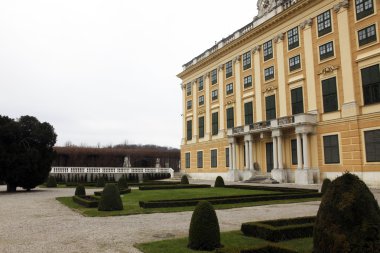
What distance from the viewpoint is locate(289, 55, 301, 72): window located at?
3462cm

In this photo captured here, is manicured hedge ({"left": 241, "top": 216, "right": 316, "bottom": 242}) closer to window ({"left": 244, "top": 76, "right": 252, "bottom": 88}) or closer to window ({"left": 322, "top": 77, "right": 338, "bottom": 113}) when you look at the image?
window ({"left": 322, "top": 77, "right": 338, "bottom": 113})

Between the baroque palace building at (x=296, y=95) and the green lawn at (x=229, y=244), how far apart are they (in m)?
21.0

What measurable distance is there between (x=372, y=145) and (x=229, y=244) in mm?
22775

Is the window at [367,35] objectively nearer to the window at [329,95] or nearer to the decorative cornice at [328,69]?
the decorative cornice at [328,69]

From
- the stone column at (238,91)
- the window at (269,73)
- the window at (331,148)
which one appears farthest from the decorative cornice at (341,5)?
the stone column at (238,91)

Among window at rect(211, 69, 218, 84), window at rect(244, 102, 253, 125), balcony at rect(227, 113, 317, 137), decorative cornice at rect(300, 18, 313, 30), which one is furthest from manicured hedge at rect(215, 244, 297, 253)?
window at rect(211, 69, 218, 84)

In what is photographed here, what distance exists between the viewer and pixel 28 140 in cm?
2991

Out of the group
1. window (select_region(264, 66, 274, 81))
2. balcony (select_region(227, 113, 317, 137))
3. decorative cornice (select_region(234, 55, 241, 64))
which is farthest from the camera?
decorative cornice (select_region(234, 55, 241, 64))

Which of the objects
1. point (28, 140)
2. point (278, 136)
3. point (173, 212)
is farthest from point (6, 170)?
point (278, 136)

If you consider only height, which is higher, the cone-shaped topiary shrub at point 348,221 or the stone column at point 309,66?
the stone column at point 309,66

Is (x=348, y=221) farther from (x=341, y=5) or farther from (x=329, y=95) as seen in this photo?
(x=341, y=5)

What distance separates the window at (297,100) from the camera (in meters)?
34.0

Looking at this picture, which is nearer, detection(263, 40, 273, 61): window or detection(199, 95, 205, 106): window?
detection(263, 40, 273, 61): window

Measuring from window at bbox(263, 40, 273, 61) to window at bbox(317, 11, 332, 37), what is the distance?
21.7 feet
